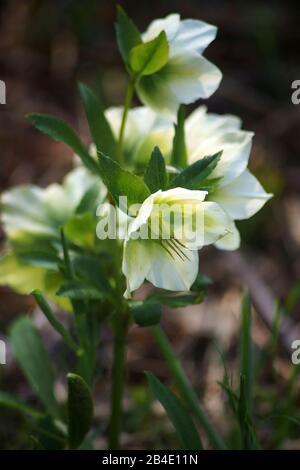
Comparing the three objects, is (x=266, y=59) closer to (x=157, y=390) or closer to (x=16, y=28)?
(x=16, y=28)

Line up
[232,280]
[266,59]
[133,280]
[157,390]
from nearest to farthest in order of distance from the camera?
[133,280]
[157,390]
[232,280]
[266,59]

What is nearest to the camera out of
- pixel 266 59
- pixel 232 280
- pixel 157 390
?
pixel 157 390

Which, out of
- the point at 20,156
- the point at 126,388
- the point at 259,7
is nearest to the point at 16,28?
the point at 20,156

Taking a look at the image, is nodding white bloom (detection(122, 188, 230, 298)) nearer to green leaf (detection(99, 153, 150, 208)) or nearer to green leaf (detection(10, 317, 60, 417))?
green leaf (detection(99, 153, 150, 208))

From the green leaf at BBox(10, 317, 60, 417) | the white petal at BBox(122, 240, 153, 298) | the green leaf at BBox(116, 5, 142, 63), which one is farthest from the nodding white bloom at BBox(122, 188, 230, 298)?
the green leaf at BBox(10, 317, 60, 417)

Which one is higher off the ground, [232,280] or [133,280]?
[232,280]
